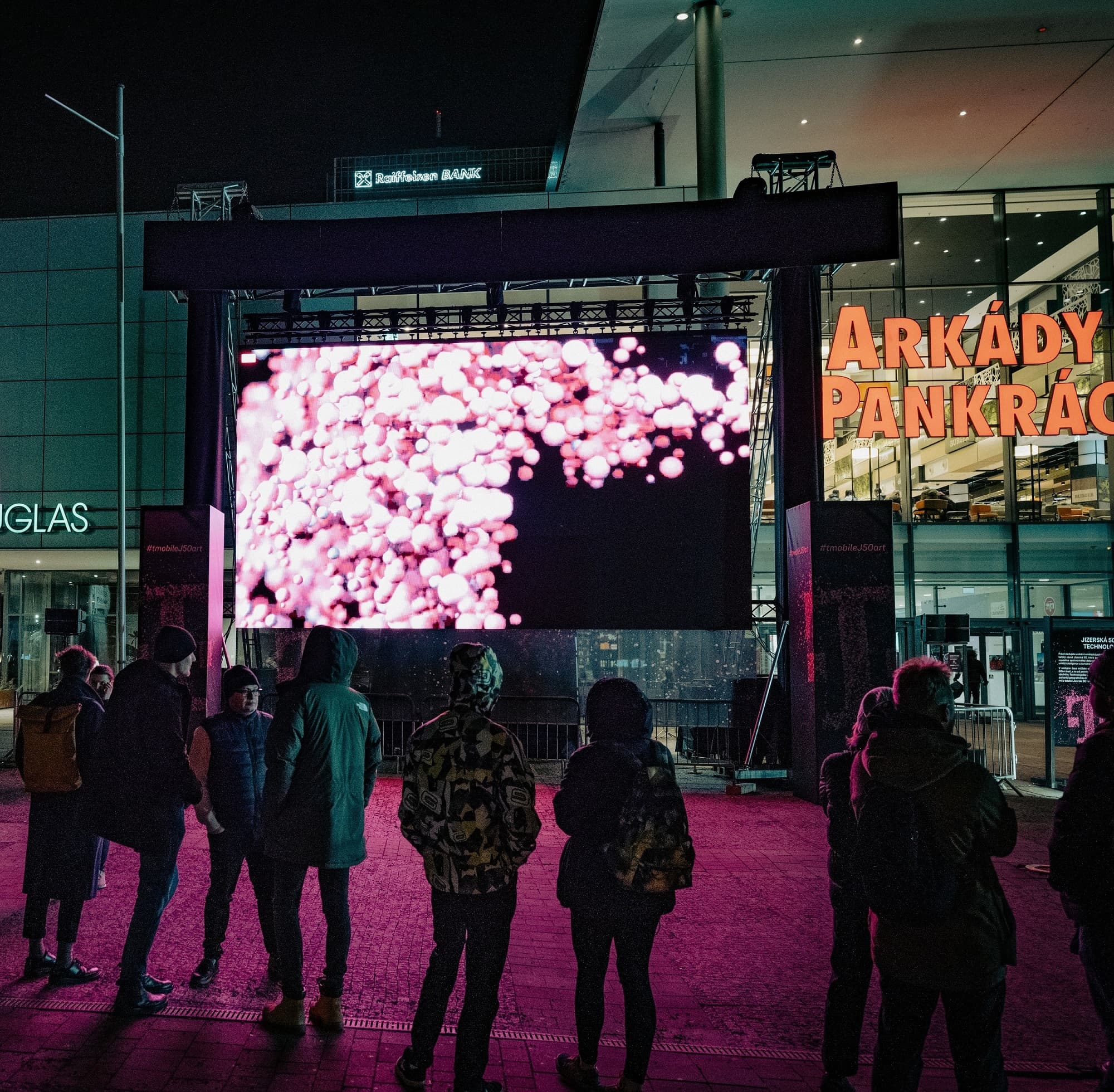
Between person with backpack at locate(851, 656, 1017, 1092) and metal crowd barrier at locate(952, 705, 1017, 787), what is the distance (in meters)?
8.07

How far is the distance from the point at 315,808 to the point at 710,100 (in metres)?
12.4

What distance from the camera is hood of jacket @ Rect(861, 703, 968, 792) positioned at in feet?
9.44

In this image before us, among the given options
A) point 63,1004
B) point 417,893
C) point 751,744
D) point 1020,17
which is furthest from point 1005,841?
point 1020,17

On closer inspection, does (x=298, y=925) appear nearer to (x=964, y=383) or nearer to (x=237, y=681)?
(x=237, y=681)

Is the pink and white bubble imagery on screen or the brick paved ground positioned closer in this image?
the brick paved ground

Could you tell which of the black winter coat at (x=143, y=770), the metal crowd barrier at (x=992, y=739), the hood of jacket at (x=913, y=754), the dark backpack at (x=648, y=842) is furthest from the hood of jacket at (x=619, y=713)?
the metal crowd barrier at (x=992, y=739)

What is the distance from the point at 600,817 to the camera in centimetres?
344

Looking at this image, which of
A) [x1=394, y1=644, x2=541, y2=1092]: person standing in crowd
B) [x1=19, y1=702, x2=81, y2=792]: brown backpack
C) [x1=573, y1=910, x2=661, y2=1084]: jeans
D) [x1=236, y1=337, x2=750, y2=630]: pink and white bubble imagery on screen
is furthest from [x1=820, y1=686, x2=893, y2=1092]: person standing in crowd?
[x1=236, y1=337, x2=750, y2=630]: pink and white bubble imagery on screen

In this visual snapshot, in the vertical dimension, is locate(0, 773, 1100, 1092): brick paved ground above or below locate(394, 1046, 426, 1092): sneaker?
below

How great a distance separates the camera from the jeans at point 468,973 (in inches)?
135

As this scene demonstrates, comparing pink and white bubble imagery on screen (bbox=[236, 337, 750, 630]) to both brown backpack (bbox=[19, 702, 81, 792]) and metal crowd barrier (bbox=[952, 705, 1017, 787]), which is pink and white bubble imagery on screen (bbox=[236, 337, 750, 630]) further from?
brown backpack (bbox=[19, 702, 81, 792])

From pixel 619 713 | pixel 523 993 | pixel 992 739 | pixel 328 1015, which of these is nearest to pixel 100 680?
A: pixel 328 1015

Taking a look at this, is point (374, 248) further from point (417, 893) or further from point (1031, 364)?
point (1031, 364)

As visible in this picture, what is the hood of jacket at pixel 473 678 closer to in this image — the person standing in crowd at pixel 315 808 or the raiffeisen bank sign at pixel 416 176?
the person standing in crowd at pixel 315 808
